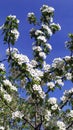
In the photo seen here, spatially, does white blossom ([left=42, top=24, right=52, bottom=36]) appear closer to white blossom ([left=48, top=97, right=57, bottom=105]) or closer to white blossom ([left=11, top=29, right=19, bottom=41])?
white blossom ([left=11, top=29, right=19, bottom=41])

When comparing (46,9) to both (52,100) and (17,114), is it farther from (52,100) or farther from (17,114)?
(17,114)

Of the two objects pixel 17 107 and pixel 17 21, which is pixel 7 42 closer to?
pixel 17 21

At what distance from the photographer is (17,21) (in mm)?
14523

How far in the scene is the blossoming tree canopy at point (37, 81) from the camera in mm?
13359

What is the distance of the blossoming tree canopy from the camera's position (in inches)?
526

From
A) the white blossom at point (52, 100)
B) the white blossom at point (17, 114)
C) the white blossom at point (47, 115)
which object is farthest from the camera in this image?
the white blossom at point (52, 100)

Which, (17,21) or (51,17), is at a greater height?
(51,17)

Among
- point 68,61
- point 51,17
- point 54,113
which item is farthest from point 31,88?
point 51,17

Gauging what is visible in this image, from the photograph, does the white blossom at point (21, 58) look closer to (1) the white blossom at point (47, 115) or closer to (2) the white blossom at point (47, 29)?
(1) the white blossom at point (47, 115)

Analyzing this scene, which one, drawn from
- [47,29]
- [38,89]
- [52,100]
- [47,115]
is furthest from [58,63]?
[47,115]

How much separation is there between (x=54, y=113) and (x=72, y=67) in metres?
2.15

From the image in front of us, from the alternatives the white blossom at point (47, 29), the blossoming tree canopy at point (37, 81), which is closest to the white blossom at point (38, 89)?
the blossoming tree canopy at point (37, 81)

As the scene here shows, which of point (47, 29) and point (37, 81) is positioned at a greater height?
point (47, 29)

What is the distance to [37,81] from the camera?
13.4 metres
